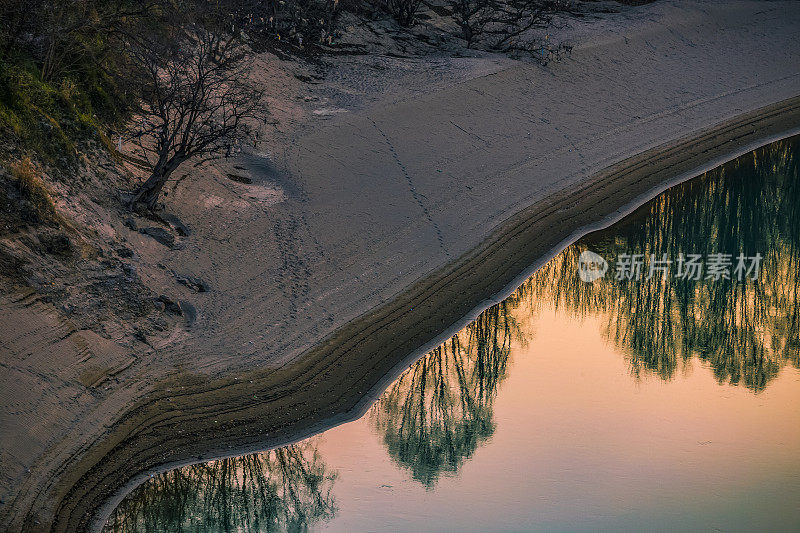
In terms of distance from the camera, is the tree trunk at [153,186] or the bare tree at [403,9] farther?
the bare tree at [403,9]

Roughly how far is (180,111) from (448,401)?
20.5 ft

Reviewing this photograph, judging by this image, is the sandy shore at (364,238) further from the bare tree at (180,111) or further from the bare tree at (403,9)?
the bare tree at (403,9)

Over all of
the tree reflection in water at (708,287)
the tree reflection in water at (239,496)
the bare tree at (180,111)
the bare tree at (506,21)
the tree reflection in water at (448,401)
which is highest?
the bare tree at (506,21)

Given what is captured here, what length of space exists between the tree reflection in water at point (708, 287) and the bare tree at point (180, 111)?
5.70 metres

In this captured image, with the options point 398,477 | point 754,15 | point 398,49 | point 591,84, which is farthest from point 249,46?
point 754,15

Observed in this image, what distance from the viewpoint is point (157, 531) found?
1094 cm

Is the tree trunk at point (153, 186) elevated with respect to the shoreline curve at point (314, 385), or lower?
elevated

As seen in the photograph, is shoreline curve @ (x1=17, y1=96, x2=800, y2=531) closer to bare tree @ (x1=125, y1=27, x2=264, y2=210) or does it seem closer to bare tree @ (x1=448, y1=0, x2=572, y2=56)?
bare tree @ (x1=125, y1=27, x2=264, y2=210)

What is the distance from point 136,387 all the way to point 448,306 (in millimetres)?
5082

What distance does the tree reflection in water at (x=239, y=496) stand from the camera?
1105cm

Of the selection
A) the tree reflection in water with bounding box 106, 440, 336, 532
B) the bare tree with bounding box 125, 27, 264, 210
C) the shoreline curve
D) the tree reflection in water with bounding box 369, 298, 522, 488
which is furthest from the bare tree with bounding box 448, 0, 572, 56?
the tree reflection in water with bounding box 106, 440, 336, 532

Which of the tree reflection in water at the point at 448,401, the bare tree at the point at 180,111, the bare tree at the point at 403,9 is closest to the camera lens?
the tree reflection in water at the point at 448,401

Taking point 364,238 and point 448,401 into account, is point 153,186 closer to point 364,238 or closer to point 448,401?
point 364,238

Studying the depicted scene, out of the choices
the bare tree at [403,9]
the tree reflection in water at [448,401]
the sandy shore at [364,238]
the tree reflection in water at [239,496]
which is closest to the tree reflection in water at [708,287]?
the sandy shore at [364,238]
